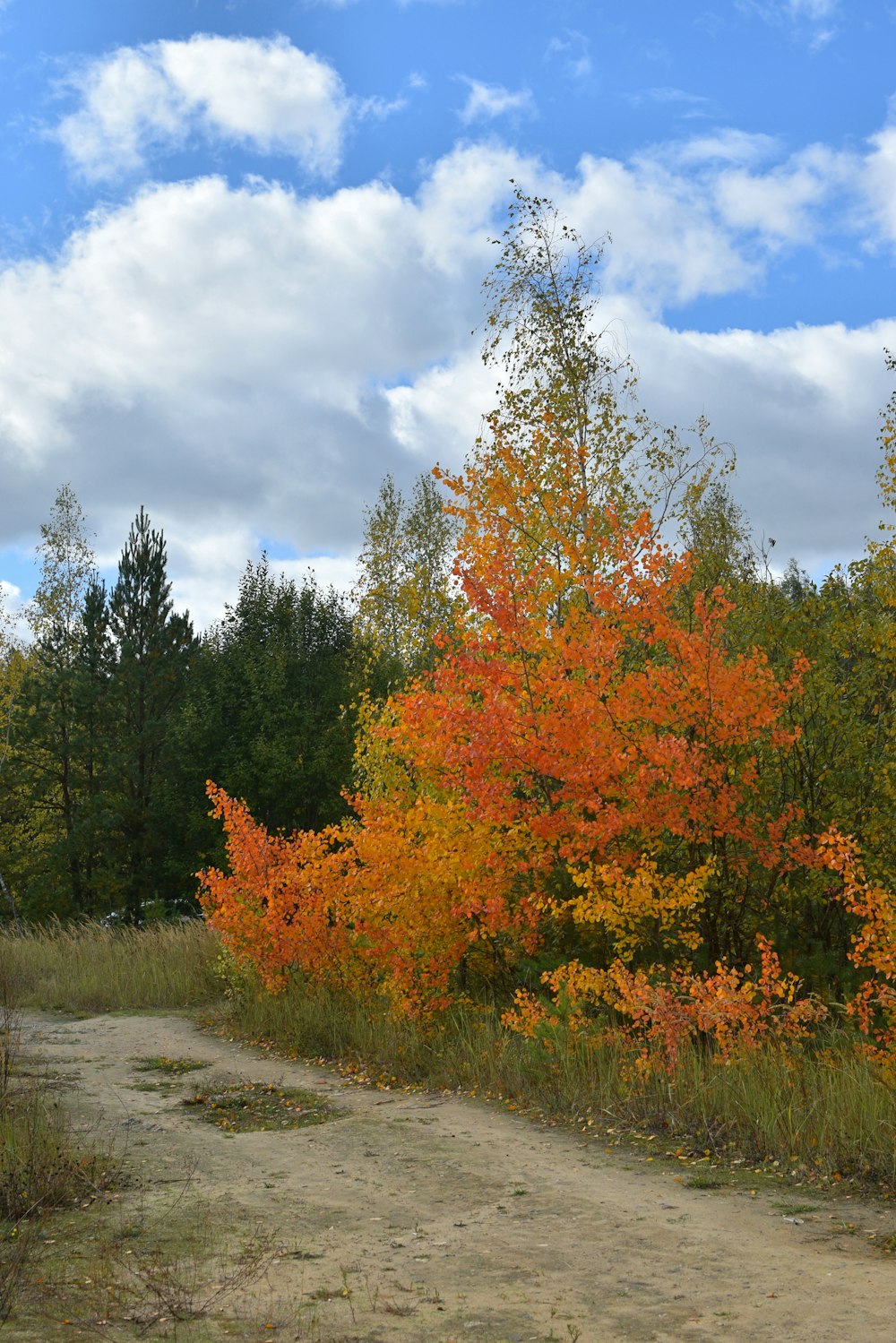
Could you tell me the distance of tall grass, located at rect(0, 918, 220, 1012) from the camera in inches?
637

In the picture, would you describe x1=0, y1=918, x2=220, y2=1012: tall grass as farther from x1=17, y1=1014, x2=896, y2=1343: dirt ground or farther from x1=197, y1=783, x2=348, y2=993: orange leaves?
x1=17, y1=1014, x2=896, y2=1343: dirt ground

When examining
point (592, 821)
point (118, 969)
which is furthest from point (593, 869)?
point (118, 969)

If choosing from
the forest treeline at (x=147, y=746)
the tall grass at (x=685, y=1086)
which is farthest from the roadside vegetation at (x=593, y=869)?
the forest treeline at (x=147, y=746)

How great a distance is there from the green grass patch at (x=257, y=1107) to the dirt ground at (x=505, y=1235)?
0.20 m

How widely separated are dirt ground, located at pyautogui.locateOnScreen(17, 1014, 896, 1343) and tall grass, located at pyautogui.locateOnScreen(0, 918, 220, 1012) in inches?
300

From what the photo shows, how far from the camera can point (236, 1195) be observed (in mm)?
6297

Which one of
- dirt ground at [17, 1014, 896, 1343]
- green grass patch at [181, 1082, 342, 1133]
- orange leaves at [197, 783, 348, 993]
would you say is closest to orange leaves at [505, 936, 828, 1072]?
dirt ground at [17, 1014, 896, 1343]

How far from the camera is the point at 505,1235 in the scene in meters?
5.53

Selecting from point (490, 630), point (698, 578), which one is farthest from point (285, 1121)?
point (698, 578)

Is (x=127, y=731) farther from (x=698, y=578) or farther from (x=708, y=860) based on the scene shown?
(x=708, y=860)

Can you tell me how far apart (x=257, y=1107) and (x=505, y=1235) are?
3.94m

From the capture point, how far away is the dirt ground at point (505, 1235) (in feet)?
14.4

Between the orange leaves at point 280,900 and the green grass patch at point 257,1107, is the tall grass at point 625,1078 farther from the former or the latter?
the green grass patch at point 257,1107

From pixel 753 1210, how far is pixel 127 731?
27879 millimetres
